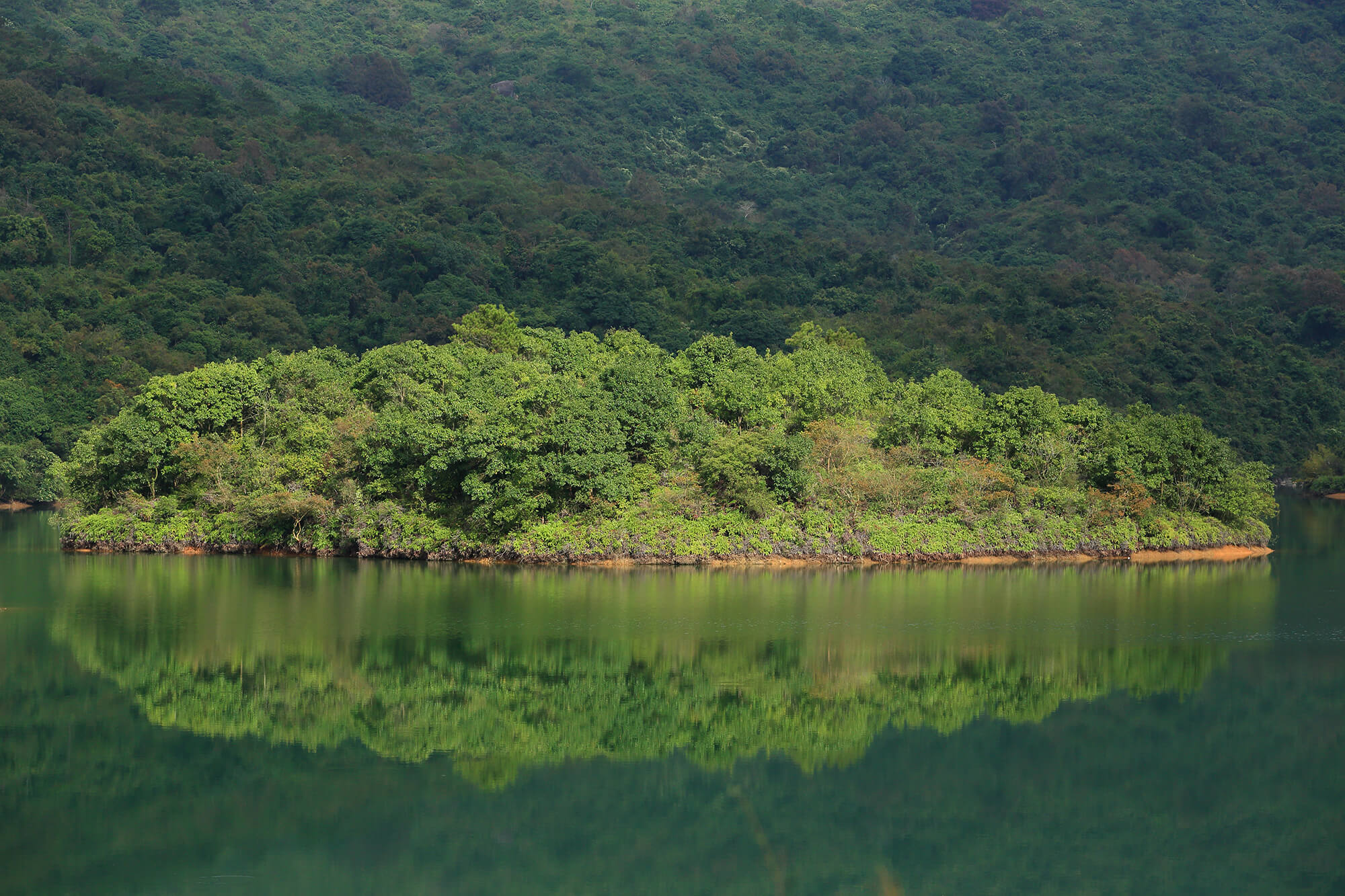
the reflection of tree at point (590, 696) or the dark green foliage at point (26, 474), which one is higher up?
the dark green foliage at point (26, 474)

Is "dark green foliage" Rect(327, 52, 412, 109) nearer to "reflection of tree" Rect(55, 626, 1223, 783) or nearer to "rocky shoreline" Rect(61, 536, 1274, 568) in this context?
"rocky shoreline" Rect(61, 536, 1274, 568)

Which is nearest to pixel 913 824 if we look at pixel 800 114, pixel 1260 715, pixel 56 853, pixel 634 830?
pixel 634 830

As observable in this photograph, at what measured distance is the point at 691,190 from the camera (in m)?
154

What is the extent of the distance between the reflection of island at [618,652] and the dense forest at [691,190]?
3723 cm

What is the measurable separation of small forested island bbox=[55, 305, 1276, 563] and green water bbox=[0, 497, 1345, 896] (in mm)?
6418

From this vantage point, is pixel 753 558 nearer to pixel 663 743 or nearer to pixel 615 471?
pixel 615 471

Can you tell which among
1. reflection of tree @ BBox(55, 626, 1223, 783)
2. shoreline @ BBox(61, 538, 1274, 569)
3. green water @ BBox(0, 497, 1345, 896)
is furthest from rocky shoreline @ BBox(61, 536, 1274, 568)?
reflection of tree @ BBox(55, 626, 1223, 783)

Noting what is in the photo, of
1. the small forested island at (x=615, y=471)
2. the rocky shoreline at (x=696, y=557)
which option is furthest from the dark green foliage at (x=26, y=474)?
the rocky shoreline at (x=696, y=557)

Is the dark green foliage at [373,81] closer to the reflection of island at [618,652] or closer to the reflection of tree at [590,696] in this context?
the reflection of island at [618,652]

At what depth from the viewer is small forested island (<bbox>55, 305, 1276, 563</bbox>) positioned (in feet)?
127

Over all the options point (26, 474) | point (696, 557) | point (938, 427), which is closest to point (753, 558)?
point (696, 557)

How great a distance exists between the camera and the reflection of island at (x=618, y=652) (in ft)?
67.6

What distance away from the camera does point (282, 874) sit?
49.5 ft

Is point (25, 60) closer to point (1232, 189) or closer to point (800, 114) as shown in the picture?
point (800, 114)
